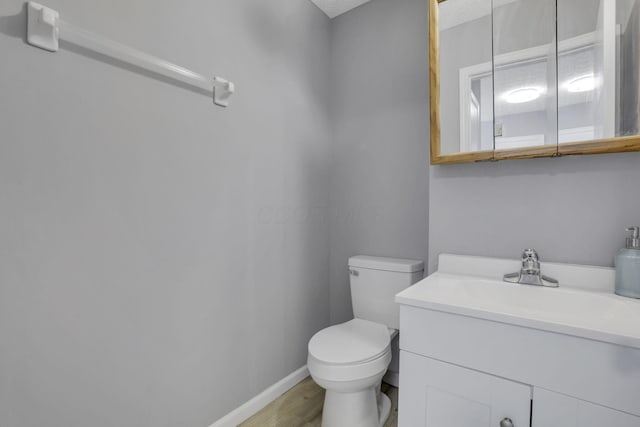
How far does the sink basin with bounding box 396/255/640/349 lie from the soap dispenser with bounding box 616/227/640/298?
0.03m

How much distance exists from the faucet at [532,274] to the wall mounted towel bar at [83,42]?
1.49m

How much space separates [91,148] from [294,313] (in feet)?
4.28

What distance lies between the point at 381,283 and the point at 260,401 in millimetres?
886

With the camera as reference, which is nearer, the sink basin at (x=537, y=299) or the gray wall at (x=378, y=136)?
the sink basin at (x=537, y=299)

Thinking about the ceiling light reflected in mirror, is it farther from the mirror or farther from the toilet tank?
the toilet tank

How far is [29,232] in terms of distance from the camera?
0.91 metres

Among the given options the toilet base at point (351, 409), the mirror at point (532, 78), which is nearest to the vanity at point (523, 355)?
the toilet base at point (351, 409)

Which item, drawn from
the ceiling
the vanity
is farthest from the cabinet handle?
the ceiling

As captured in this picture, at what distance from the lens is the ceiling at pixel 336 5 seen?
1938 millimetres

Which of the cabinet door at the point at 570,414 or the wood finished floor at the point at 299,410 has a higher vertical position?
the cabinet door at the point at 570,414

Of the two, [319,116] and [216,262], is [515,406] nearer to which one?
[216,262]

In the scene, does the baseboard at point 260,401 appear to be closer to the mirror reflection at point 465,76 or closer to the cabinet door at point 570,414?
the cabinet door at point 570,414

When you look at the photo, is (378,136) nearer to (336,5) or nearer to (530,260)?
(336,5)

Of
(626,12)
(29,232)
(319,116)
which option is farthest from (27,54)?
(626,12)
